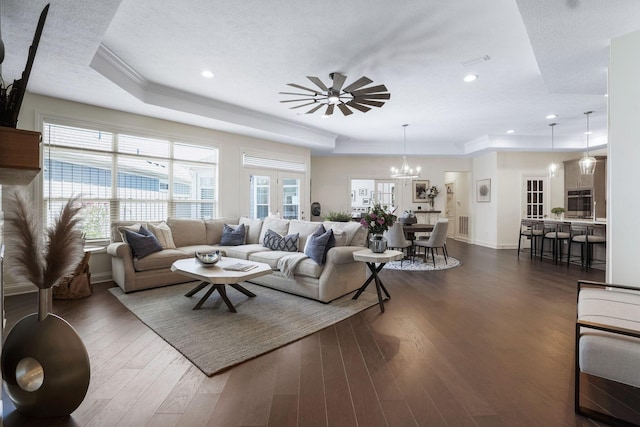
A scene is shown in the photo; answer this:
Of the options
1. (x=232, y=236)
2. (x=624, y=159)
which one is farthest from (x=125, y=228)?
(x=624, y=159)

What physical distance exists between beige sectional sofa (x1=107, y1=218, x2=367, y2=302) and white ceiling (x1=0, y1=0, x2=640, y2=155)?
2.06 m

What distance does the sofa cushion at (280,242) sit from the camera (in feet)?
14.8

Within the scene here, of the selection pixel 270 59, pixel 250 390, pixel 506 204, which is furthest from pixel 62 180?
pixel 506 204

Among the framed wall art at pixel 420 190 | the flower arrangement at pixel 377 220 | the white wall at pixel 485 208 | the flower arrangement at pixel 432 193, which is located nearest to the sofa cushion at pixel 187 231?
the flower arrangement at pixel 377 220

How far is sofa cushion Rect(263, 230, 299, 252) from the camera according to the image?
4.50 m

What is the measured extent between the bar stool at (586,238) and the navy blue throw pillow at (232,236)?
624cm

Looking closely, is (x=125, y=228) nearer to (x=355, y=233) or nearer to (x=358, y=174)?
(x=355, y=233)

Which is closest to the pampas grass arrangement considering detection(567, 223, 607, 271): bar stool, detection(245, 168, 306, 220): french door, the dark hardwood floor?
the dark hardwood floor

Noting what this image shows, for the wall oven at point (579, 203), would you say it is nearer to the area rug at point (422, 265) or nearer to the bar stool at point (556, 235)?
the bar stool at point (556, 235)

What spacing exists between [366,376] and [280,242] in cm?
277

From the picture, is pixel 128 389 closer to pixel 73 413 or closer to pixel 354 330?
pixel 73 413

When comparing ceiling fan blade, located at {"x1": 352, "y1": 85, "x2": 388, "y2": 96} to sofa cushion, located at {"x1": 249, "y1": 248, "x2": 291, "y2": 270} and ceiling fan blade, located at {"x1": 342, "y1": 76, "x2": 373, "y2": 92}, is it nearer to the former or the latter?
ceiling fan blade, located at {"x1": 342, "y1": 76, "x2": 373, "y2": 92}

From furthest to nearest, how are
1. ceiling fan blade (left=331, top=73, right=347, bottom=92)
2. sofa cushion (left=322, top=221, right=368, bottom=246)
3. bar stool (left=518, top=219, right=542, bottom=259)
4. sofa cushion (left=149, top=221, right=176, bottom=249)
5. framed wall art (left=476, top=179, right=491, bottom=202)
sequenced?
1. framed wall art (left=476, top=179, right=491, bottom=202)
2. bar stool (left=518, top=219, right=542, bottom=259)
3. sofa cushion (left=149, top=221, right=176, bottom=249)
4. sofa cushion (left=322, top=221, right=368, bottom=246)
5. ceiling fan blade (left=331, top=73, right=347, bottom=92)

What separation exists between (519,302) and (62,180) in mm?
6385
